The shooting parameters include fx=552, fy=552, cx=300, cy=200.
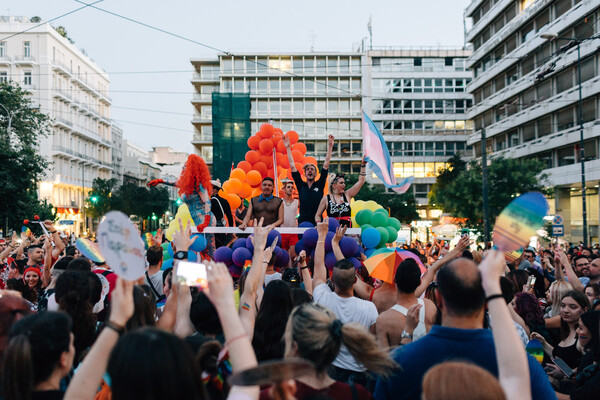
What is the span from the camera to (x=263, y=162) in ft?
38.3

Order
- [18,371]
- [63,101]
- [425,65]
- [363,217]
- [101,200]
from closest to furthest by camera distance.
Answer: [18,371] → [363,217] → [101,200] → [63,101] → [425,65]

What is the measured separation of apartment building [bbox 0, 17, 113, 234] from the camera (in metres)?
58.6

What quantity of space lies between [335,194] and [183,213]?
295cm

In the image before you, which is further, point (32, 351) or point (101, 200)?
point (101, 200)

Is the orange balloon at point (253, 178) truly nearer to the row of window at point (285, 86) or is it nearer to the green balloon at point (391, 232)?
the green balloon at point (391, 232)

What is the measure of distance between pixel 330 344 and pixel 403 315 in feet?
5.56

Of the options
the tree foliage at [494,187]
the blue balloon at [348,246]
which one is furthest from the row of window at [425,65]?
the blue balloon at [348,246]

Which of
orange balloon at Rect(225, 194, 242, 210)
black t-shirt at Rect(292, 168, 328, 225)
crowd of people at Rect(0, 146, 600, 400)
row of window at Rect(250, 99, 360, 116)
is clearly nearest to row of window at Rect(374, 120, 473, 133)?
row of window at Rect(250, 99, 360, 116)

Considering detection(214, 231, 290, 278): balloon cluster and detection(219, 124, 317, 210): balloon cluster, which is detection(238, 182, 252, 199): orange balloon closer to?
detection(219, 124, 317, 210): balloon cluster

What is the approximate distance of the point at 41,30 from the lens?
5888 cm

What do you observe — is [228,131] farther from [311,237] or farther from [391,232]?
[311,237]

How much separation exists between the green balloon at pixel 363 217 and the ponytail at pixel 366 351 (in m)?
6.87

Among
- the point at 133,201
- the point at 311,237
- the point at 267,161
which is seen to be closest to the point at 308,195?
the point at 311,237

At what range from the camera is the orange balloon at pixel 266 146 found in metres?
11.5
